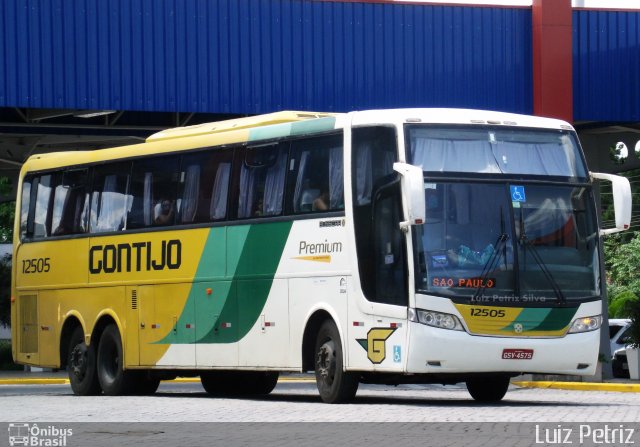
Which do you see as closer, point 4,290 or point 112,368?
point 112,368

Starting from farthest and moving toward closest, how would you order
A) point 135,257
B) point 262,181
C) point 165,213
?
point 135,257
point 165,213
point 262,181

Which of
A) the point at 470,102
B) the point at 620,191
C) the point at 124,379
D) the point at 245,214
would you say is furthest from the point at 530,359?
the point at 470,102

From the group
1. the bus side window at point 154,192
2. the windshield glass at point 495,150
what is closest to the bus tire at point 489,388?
the windshield glass at point 495,150

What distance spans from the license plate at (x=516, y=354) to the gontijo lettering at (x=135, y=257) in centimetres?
602

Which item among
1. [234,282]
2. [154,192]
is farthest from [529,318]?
[154,192]

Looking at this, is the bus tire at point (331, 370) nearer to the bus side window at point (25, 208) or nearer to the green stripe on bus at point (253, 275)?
the green stripe on bus at point (253, 275)

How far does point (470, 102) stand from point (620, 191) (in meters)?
10.6

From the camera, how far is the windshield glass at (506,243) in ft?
60.7

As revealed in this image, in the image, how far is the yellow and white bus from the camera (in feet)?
60.8

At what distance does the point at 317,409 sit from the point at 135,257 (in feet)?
20.9

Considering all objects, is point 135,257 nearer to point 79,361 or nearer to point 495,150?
point 79,361

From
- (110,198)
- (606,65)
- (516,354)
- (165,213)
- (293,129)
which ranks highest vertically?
(606,65)

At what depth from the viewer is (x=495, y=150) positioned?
763 inches

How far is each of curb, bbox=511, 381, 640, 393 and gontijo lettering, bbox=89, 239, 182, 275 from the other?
799 cm
